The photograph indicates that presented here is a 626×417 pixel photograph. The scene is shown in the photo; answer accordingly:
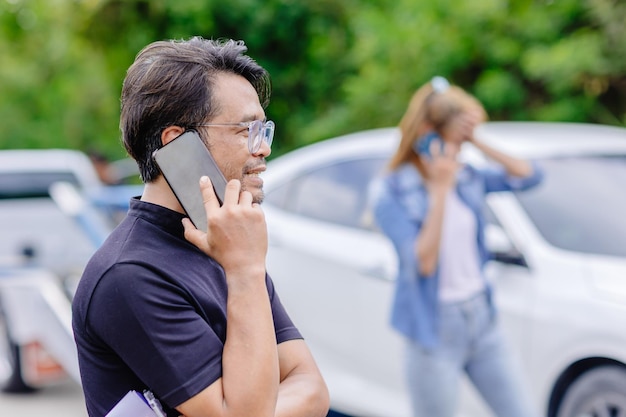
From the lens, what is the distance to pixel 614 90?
8.88 metres

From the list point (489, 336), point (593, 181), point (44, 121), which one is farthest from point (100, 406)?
point (44, 121)

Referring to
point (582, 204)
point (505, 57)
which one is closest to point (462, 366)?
point (582, 204)

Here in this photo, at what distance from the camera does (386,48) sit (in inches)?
387

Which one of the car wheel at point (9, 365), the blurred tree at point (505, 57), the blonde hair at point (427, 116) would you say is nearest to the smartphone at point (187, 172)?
the blonde hair at point (427, 116)

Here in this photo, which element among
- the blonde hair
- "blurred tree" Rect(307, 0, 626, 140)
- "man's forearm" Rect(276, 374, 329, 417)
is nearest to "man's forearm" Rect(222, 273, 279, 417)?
"man's forearm" Rect(276, 374, 329, 417)

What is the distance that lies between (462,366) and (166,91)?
2.50 metres

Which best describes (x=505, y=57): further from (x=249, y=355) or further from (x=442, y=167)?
(x=249, y=355)

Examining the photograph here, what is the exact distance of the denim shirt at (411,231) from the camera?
4.17 m

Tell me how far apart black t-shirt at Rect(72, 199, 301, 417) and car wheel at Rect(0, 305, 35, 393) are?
5.47 m

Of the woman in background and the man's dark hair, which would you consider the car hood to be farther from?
the man's dark hair

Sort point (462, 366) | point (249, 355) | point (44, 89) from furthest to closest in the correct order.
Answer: point (44, 89)
point (462, 366)
point (249, 355)

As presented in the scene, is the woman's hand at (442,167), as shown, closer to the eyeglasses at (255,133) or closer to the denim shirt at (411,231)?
the denim shirt at (411,231)

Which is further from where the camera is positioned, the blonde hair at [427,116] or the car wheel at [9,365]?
the car wheel at [9,365]

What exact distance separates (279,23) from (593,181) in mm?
7958
